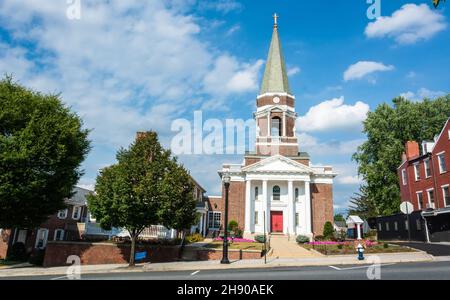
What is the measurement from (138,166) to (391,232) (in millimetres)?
31767

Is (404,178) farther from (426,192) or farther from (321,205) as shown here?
(321,205)

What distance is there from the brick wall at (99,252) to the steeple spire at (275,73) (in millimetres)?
35016

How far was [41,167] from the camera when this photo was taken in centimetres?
2347

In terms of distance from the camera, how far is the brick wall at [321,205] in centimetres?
4384

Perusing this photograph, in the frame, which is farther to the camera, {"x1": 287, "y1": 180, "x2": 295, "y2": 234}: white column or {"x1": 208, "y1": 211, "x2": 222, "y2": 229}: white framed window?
{"x1": 208, "y1": 211, "x2": 222, "y2": 229}: white framed window

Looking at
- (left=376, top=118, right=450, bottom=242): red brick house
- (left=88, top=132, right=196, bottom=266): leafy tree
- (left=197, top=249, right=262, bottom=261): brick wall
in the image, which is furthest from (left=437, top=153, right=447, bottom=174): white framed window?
(left=88, top=132, right=196, bottom=266): leafy tree

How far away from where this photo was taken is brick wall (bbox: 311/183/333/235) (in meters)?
43.8

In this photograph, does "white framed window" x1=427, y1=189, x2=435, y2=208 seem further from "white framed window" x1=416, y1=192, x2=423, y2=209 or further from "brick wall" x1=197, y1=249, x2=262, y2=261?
"brick wall" x1=197, y1=249, x2=262, y2=261

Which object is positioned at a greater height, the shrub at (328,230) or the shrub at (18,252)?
the shrub at (328,230)

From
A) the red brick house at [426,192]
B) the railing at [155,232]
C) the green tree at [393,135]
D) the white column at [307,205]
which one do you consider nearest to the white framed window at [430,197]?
the red brick house at [426,192]

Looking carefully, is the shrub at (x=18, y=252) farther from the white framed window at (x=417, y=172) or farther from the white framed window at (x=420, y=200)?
the white framed window at (x=417, y=172)

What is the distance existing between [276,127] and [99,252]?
1334 inches

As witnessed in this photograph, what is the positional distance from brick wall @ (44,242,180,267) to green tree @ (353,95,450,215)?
32533mm
